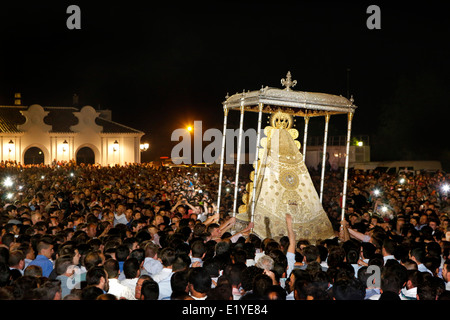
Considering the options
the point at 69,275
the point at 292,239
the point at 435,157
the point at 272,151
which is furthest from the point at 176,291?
the point at 435,157

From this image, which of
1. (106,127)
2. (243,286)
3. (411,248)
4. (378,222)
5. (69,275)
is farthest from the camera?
(106,127)

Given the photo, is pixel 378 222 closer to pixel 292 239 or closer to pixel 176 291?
pixel 292 239

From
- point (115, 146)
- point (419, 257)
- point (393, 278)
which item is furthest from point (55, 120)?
point (393, 278)

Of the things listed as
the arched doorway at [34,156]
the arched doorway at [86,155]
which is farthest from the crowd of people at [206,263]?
the arched doorway at [86,155]

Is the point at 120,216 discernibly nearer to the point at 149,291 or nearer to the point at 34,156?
the point at 149,291

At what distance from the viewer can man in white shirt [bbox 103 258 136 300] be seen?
5516 mm

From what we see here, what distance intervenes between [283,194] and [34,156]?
34098mm

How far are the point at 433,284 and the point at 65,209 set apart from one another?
358 inches

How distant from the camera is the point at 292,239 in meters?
7.12

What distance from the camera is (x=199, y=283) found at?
5.14 meters

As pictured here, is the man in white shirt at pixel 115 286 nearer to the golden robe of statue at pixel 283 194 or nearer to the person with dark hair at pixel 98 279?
the person with dark hair at pixel 98 279

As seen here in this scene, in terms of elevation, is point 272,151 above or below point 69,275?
above

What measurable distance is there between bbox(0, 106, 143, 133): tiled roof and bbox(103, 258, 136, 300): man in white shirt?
36.1 metres

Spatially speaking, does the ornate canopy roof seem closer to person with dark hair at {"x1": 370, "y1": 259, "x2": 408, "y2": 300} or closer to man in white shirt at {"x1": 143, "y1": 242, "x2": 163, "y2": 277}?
man in white shirt at {"x1": 143, "y1": 242, "x2": 163, "y2": 277}
